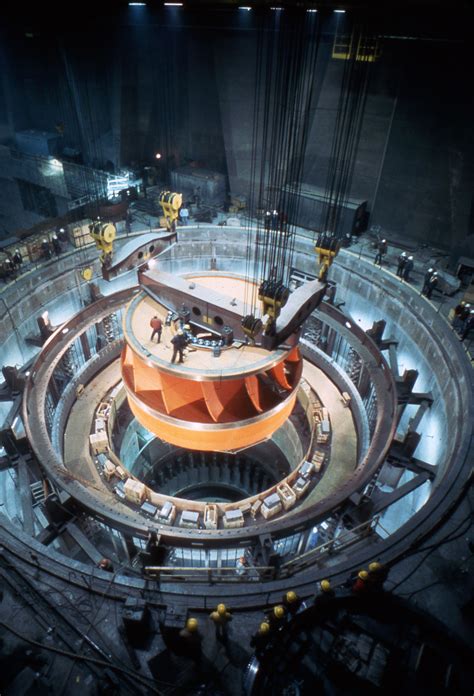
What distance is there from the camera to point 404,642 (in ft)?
25.8

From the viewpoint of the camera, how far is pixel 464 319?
17.2 meters

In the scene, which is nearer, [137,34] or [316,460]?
[316,460]

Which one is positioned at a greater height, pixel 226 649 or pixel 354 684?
pixel 354 684

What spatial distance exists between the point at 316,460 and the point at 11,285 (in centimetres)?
1478

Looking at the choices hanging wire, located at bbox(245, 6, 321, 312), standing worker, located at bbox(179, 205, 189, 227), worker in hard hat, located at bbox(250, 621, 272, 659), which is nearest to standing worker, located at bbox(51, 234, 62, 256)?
standing worker, located at bbox(179, 205, 189, 227)

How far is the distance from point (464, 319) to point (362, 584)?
12.5 meters

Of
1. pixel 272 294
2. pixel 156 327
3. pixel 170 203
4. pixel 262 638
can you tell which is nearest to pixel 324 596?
pixel 262 638

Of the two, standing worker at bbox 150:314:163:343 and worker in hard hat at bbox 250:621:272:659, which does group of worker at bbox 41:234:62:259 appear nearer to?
standing worker at bbox 150:314:163:343

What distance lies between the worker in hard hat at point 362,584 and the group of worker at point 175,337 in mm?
6877

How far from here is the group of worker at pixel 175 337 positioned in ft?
39.4

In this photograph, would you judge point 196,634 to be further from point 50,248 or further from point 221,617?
point 50,248

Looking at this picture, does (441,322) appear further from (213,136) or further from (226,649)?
(213,136)

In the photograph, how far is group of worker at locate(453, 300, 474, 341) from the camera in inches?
658

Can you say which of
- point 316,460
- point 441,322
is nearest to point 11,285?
point 316,460
